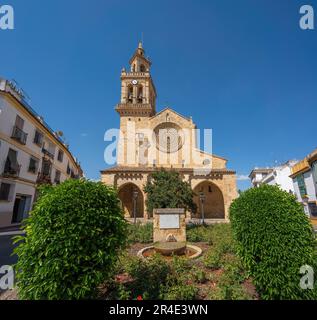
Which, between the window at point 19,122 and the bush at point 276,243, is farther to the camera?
the window at point 19,122

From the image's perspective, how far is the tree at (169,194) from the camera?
13128 mm

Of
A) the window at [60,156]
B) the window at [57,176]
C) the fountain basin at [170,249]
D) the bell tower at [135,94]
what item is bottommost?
the fountain basin at [170,249]

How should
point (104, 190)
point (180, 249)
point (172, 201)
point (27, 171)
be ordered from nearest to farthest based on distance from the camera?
point (104, 190) < point (180, 249) < point (172, 201) < point (27, 171)

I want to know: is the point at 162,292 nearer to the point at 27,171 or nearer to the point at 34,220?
the point at 34,220

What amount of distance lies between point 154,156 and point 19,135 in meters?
14.6

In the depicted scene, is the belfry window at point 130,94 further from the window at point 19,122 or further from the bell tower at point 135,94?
the window at point 19,122

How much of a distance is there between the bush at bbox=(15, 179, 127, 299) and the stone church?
698 inches

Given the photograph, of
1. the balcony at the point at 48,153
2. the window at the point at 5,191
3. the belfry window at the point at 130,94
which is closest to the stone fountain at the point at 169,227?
the window at the point at 5,191

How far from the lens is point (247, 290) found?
4.30 m

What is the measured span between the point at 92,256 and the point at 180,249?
5017 millimetres

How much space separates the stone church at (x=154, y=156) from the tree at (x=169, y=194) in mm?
7261

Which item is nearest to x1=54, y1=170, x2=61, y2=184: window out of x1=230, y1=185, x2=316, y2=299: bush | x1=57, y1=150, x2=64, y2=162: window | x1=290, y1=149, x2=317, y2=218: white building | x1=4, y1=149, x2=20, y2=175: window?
x1=57, y1=150, x2=64, y2=162: window
